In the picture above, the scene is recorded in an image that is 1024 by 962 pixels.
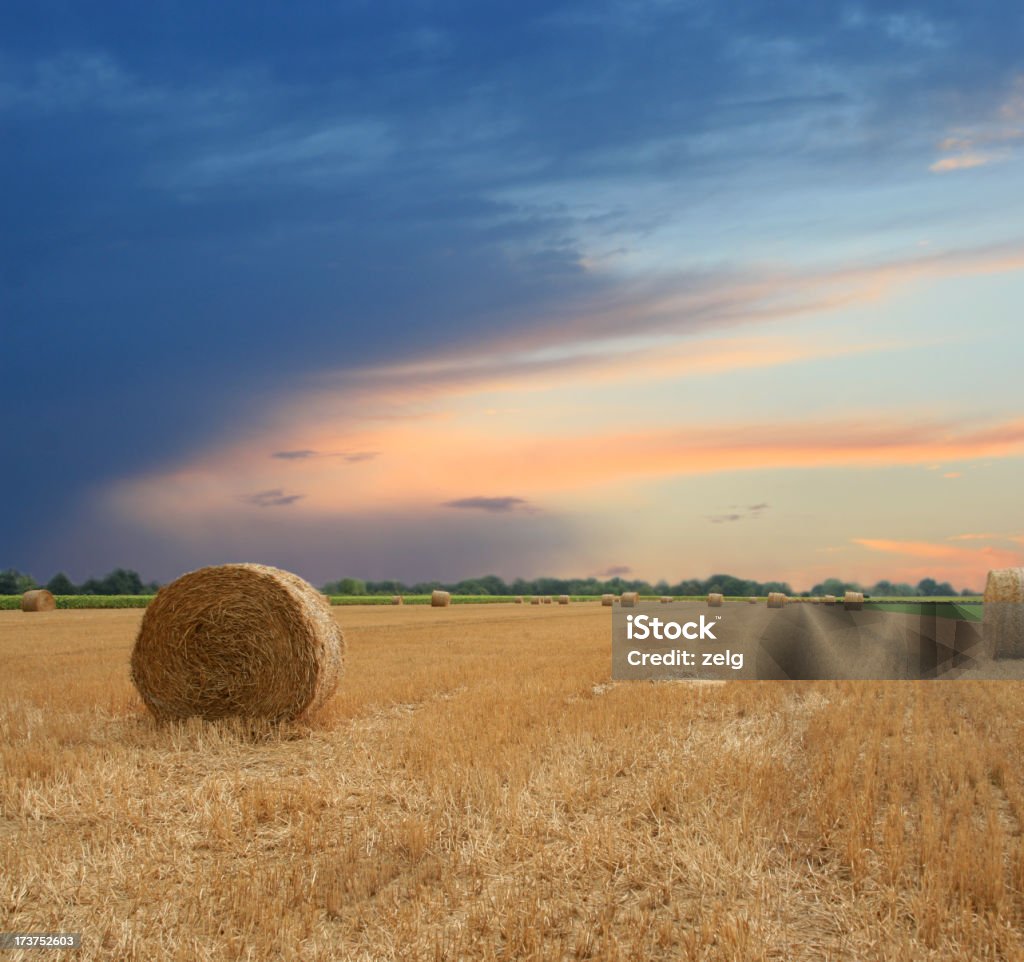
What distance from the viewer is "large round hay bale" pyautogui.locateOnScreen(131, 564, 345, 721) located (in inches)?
462

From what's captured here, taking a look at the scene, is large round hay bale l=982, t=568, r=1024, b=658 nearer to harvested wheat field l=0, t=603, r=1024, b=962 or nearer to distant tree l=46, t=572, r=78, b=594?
harvested wheat field l=0, t=603, r=1024, b=962

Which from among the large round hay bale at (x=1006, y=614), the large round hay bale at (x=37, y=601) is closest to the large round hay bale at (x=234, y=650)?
the large round hay bale at (x=1006, y=614)

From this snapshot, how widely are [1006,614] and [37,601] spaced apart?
39553 millimetres

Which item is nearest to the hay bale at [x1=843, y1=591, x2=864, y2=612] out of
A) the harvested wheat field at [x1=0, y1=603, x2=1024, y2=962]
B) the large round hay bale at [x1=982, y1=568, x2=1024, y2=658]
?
the large round hay bale at [x1=982, y1=568, x2=1024, y2=658]

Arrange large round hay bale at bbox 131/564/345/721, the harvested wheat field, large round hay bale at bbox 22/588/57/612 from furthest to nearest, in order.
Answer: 1. large round hay bale at bbox 22/588/57/612
2. large round hay bale at bbox 131/564/345/721
3. the harvested wheat field

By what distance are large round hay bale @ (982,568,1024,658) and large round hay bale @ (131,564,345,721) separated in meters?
15.6

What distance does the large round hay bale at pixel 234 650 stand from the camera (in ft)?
38.5

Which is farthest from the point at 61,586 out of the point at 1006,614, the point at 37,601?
the point at 1006,614

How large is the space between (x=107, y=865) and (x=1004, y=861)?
5869mm

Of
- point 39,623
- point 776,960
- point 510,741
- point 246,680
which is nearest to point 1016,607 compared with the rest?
point 510,741

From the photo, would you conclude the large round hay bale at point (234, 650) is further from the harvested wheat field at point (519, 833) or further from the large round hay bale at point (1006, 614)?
the large round hay bale at point (1006, 614)

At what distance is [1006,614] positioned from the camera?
2102 cm

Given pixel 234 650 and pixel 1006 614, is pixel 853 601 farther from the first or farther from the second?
pixel 234 650

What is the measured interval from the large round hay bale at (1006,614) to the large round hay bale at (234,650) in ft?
51.3
